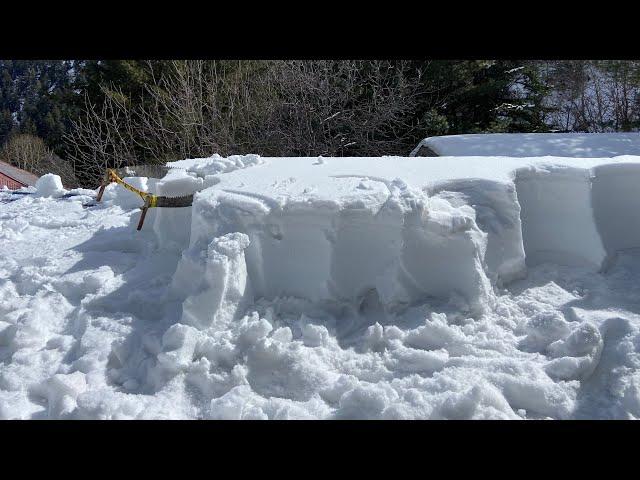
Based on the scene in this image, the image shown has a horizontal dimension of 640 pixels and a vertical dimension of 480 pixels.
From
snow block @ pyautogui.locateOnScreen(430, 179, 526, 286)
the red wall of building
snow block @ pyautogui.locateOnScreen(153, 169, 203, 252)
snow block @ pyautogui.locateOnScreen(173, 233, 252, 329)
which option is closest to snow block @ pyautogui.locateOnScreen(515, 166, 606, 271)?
snow block @ pyautogui.locateOnScreen(430, 179, 526, 286)

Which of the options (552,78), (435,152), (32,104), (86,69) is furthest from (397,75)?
(32,104)

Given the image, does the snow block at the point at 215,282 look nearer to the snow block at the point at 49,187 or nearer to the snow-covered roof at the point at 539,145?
the snow block at the point at 49,187

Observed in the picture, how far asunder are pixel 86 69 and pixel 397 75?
7.56 metres

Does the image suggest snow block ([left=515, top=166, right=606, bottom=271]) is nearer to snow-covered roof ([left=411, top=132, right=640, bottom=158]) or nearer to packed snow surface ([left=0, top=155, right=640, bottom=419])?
packed snow surface ([left=0, top=155, right=640, bottom=419])

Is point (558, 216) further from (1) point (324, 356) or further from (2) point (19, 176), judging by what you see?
(2) point (19, 176)

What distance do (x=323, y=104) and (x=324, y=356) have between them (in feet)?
31.8

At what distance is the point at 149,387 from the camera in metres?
2.63

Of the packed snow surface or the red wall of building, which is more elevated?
the packed snow surface

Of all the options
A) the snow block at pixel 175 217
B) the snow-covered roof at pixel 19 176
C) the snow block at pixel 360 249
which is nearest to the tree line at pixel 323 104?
the snow-covered roof at pixel 19 176

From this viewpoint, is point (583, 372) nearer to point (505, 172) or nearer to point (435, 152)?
point (505, 172)

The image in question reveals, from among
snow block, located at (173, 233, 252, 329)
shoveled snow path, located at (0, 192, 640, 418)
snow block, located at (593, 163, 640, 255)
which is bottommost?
shoveled snow path, located at (0, 192, 640, 418)

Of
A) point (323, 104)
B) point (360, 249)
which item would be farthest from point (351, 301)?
point (323, 104)

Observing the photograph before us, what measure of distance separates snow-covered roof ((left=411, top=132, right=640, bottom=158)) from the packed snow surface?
9.02 ft

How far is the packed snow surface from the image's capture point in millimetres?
2480
